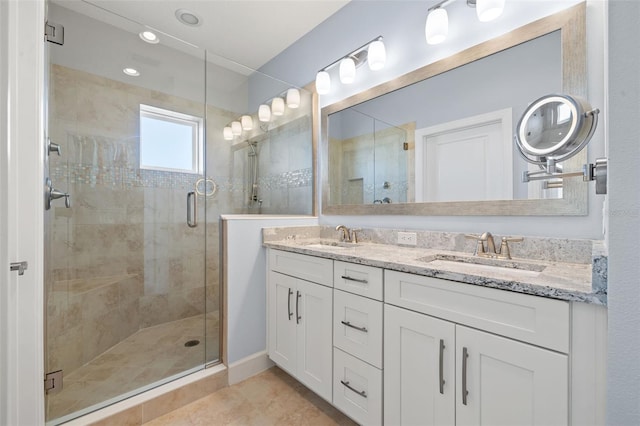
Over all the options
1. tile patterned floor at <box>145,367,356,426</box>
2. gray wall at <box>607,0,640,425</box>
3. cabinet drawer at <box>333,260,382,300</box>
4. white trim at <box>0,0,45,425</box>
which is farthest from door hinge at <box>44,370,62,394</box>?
gray wall at <box>607,0,640,425</box>

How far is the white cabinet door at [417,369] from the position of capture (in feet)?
3.16

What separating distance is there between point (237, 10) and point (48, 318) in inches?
92.2

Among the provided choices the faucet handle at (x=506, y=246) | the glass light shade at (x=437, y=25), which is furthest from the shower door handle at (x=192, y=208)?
the faucet handle at (x=506, y=246)

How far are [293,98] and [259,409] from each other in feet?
7.39

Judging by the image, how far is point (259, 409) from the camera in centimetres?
150

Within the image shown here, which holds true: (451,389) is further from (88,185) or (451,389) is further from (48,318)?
(88,185)

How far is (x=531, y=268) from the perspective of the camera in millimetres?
1134

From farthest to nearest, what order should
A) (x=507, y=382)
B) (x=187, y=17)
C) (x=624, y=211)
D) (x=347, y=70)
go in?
(x=187, y=17) < (x=347, y=70) < (x=507, y=382) < (x=624, y=211)

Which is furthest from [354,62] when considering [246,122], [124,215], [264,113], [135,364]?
[135,364]

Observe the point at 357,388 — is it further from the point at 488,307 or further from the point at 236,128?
the point at 236,128

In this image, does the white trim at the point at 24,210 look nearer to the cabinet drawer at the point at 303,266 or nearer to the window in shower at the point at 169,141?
the window in shower at the point at 169,141

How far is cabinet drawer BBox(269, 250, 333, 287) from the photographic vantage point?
1.43 metres

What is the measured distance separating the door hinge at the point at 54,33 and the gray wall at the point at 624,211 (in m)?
2.11

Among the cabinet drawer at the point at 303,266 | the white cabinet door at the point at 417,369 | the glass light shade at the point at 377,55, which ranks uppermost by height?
the glass light shade at the point at 377,55
